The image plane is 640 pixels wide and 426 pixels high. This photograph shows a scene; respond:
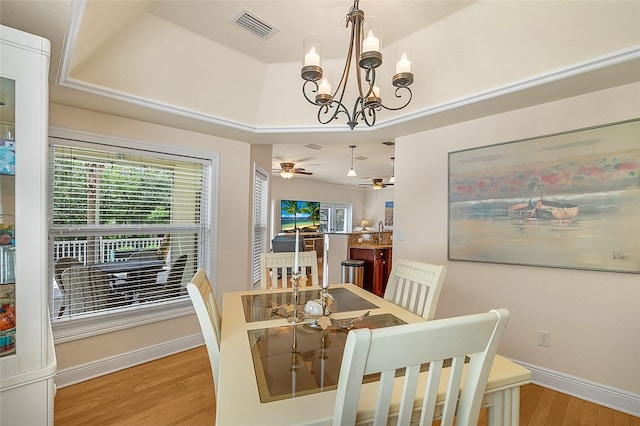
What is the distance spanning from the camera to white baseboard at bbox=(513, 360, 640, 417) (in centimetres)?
201

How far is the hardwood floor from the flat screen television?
6396mm

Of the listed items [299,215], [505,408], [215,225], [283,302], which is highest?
[299,215]

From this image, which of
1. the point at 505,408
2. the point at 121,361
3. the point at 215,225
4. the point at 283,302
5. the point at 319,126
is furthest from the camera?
the point at 215,225

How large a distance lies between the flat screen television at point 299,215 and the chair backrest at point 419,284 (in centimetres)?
682

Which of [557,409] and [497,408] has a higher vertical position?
[497,408]

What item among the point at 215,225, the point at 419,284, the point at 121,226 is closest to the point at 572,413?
the point at 419,284

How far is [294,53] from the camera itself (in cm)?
251

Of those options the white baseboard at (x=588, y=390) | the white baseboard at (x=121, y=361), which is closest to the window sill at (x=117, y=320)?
the white baseboard at (x=121, y=361)

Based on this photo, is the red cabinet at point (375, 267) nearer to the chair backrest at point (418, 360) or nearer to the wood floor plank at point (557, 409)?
the wood floor plank at point (557, 409)

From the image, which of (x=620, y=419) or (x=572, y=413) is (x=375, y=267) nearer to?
(x=572, y=413)

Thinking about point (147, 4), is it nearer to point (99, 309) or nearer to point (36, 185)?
point (36, 185)

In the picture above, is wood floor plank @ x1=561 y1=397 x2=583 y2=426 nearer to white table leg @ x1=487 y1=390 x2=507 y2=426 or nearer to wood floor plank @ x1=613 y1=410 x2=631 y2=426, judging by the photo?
wood floor plank @ x1=613 y1=410 x2=631 y2=426

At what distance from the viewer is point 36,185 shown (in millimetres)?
1130

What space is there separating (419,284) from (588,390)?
59.3 inches
